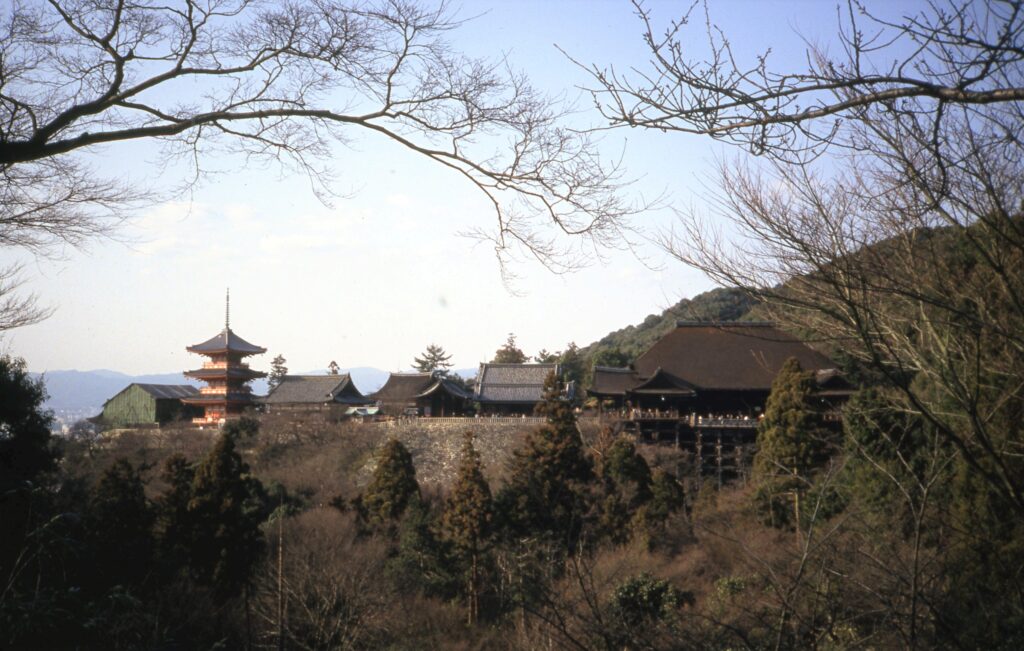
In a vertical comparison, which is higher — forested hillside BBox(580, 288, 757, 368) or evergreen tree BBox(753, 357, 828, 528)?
forested hillside BBox(580, 288, 757, 368)

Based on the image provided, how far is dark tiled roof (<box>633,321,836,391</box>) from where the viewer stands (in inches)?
738

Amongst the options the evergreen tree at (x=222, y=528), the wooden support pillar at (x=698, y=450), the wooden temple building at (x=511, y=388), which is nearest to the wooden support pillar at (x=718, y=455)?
the wooden support pillar at (x=698, y=450)

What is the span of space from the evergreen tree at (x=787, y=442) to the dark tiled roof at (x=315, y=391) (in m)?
13.9

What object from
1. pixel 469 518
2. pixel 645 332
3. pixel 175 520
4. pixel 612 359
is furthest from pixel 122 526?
pixel 645 332

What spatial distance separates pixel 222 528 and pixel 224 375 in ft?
43.6

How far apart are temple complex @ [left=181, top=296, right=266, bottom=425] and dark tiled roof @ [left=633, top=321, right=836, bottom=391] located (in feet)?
37.0

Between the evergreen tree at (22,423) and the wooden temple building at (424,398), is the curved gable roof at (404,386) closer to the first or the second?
the wooden temple building at (424,398)

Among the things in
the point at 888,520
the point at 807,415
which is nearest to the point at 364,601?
the point at 888,520

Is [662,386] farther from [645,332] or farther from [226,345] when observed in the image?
[645,332]

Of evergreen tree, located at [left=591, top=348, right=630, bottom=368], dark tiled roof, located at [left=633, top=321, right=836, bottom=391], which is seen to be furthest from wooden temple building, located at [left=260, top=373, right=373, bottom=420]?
dark tiled roof, located at [left=633, top=321, right=836, bottom=391]

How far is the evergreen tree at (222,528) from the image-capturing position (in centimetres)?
1112

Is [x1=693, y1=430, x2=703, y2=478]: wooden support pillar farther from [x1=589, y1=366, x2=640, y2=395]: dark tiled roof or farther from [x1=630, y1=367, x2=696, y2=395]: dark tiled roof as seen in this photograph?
[x1=589, y1=366, x2=640, y2=395]: dark tiled roof

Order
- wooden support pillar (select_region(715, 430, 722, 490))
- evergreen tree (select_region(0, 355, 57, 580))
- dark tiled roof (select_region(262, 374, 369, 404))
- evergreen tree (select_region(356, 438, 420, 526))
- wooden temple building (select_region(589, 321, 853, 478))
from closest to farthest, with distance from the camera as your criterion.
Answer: evergreen tree (select_region(0, 355, 57, 580)), evergreen tree (select_region(356, 438, 420, 526)), wooden support pillar (select_region(715, 430, 722, 490)), wooden temple building (select_region(589, 321, 853, 478)), dark tiled roof (select_region(262, 374, 369, 404))

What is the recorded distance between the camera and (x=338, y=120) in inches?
118
